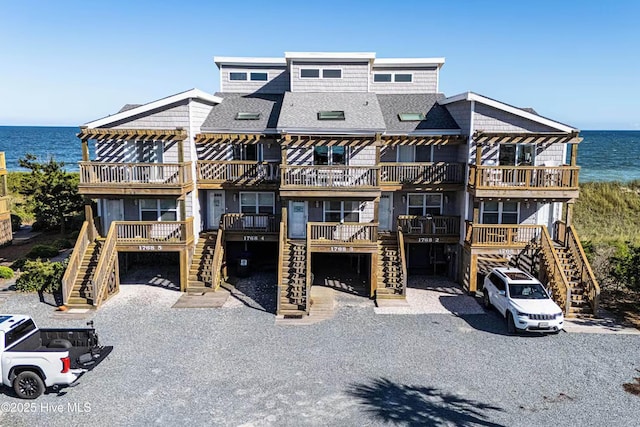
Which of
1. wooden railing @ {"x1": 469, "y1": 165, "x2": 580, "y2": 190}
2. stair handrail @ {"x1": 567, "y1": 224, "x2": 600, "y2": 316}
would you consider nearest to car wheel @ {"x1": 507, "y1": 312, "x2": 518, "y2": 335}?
stair handrail @ {"x1": 567, "y1": 224, "x2": 600, "y2": 316}

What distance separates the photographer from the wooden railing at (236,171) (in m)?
23.3

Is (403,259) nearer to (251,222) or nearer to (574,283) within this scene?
(574,283)

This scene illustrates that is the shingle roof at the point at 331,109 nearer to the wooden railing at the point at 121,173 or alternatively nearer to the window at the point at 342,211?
the window at the point at 342,211

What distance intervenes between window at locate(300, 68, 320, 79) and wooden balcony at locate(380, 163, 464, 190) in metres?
7.46

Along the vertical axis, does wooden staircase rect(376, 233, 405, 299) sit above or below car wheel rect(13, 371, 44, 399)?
above

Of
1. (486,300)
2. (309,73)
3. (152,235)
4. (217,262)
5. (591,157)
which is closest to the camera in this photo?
(486,300)

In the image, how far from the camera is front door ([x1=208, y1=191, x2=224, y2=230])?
24.4 metres

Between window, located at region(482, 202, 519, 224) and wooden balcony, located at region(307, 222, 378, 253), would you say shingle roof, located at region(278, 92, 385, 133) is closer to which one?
wooden balcony, located at region(307, 222, 378, 253)

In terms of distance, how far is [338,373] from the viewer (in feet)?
47.4

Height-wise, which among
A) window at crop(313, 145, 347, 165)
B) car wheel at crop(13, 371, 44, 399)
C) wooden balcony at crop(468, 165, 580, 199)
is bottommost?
car wheel at crop(13, 371, 44, 399)

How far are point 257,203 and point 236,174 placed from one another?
1.93 metres

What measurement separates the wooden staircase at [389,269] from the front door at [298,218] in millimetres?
3740

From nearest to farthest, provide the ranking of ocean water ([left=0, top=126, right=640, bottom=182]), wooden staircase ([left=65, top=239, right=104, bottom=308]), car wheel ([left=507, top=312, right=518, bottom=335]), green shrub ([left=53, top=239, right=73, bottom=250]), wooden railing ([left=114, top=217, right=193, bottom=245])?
car wheel ([left=507, top=312, right=518, bottom=335]) → wooden staircase ([left=65, top=239, right=104, bottom=308]) → wooden railing ([left=114, top=217, right=193, bottom=245]) → green shrub ([left=53, top=239, right=73, bottom=250]) → ocean water ([left=0, top=126, right=640, bottom=182])

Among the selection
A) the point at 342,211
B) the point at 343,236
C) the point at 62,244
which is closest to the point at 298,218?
the point at 342,211
